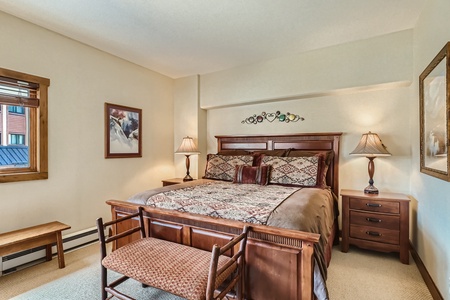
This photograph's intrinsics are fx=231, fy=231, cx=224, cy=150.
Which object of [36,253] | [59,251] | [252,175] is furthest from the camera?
[252,175]

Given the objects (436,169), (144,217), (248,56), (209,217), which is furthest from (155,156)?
(436,169)

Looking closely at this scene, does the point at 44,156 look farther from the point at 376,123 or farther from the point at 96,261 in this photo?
the point at 376,123

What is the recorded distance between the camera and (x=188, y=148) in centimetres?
394

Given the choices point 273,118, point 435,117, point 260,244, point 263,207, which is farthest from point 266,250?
point 273,118

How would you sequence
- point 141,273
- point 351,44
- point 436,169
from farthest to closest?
point 351,44 → point 436,169 → point 141,273

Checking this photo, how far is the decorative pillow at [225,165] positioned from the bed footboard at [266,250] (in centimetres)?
143

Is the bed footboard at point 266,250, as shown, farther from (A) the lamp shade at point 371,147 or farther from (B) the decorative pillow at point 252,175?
(A) the lamp shade at point 371,147

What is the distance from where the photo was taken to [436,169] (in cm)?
184

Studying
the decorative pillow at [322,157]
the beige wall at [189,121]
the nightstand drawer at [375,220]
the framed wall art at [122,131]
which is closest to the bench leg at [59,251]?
the framed wall art at [122,131]

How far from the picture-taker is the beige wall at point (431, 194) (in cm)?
171

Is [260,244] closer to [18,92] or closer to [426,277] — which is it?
Answer: [426,277]

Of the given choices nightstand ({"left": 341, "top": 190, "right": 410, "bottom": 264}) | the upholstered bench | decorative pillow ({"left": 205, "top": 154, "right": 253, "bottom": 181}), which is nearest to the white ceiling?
decorative pillow ({"left": 205, "top": 154, "right": 253, "bottom": 181})

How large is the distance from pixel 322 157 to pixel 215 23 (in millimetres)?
2066

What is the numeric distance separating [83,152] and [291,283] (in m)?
2.90
